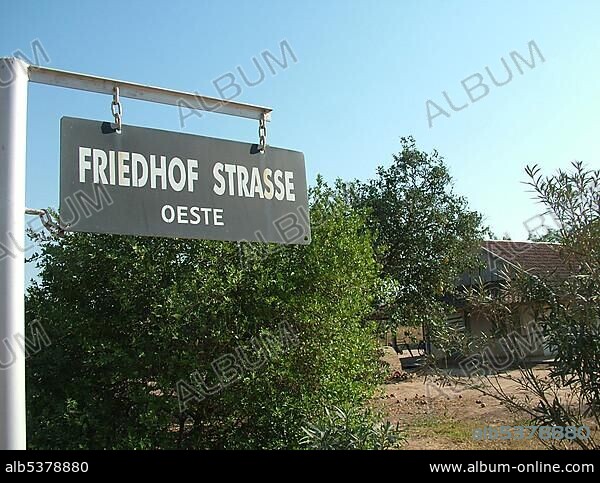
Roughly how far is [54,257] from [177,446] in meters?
2.68

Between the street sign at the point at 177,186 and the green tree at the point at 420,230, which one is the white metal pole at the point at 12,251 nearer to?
the street sign at the point at 177,186

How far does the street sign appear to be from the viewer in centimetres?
250

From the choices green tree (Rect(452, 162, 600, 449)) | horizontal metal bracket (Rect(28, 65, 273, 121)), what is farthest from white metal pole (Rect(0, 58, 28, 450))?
green tree (Rect(452, 162, 600, 449))

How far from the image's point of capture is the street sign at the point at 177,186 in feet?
8.20

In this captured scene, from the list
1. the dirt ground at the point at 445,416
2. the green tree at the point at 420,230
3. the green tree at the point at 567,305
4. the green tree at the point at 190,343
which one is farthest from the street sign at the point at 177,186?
the green tree at the point at 420,230

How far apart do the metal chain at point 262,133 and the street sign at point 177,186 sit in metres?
0.03

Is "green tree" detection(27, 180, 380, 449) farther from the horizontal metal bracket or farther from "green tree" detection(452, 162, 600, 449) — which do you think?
the horizontal metal bracket

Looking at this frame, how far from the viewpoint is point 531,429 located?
15.8ft

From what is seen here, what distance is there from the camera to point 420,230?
17.3m

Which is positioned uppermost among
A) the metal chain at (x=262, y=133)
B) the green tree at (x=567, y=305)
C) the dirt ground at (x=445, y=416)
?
the metal chain at (x=262, y=133)

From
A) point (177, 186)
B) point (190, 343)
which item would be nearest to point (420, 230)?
point (190, 343)

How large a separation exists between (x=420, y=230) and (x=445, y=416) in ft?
22.1

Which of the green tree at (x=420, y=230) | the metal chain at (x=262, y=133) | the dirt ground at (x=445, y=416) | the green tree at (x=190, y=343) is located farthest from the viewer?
the green tree at (x=420, y=230)

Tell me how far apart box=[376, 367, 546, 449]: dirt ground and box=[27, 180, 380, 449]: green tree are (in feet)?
5.82
